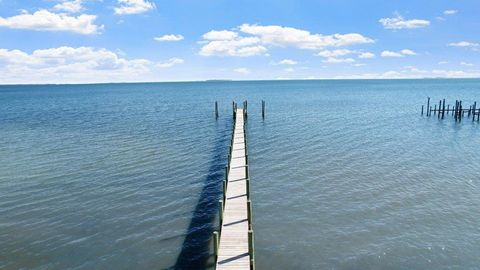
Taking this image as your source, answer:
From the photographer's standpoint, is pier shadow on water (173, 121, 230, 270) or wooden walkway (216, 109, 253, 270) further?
pier shadow on water (173, 121, 230, 270)

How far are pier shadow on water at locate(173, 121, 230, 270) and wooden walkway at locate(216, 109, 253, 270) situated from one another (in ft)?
4.26

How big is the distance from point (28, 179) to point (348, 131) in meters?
32.1

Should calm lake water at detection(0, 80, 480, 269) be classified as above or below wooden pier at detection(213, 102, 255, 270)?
below

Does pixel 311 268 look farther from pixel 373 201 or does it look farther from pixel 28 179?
pixel 28 179

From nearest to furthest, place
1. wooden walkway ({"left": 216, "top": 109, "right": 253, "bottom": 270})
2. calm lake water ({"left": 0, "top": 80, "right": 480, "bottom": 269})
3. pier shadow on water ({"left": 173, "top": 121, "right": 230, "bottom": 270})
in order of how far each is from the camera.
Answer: wooden walkway ({"left": 216, "top": 109, "right": 253, "bottom": 270}), pier shadow on water ({"left": 173, "top": 121, "right": 230, "bottom": 270}), calm lake water ({"left": 0, "top": 80, "right": 480, "bottom": 269})

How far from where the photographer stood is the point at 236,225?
15477 millimetres

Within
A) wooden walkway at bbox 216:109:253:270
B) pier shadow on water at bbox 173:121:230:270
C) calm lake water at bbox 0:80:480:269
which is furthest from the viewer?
calm lake water at bbox 0:80:480:269

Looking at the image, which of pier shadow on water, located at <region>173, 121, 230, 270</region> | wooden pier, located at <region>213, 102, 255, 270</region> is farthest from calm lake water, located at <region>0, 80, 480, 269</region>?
wooden pier, located at <region>213, 102, 255, 270</region>

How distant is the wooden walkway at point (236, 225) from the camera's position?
13.1 m

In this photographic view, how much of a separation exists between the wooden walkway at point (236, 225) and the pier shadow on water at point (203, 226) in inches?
51.1

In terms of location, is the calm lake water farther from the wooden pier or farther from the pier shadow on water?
the wooden pier

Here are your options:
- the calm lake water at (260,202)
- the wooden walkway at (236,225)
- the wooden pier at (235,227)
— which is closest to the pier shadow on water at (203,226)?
the calm lake water at (260,202)

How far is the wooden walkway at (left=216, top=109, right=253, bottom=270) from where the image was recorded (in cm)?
1314

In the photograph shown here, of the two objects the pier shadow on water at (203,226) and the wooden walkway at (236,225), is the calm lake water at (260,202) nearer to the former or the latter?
the pier shadow on water at (203,226)
